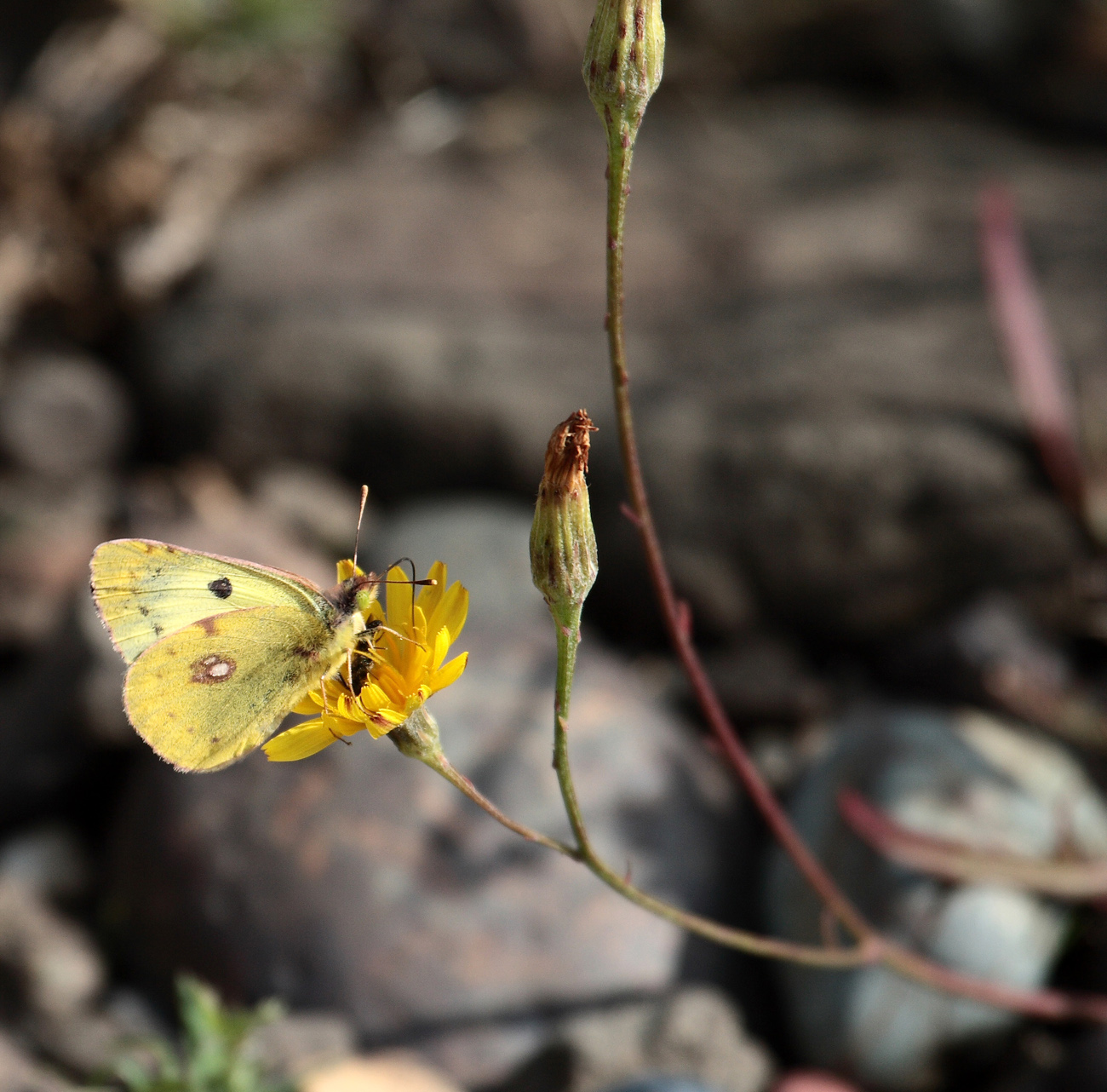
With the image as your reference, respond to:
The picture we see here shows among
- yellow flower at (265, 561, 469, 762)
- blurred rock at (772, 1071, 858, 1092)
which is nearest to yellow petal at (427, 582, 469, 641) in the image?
yellow flower at (265, 561, 469, 762)

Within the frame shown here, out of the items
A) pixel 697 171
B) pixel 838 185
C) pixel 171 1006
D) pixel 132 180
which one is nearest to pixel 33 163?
pixel 132 180

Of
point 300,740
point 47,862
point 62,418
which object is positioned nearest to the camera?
point 300,740

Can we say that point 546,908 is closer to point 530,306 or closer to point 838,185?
point 530,306

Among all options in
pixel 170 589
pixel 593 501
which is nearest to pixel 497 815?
pixel 170 589

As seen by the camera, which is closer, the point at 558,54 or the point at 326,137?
the point at 326,137

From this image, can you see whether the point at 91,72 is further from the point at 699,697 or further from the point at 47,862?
the point at 699,697

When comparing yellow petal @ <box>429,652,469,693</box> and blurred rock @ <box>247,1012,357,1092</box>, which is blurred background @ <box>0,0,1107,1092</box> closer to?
blurred rock @ <box>247,1012,357,1092</box>
